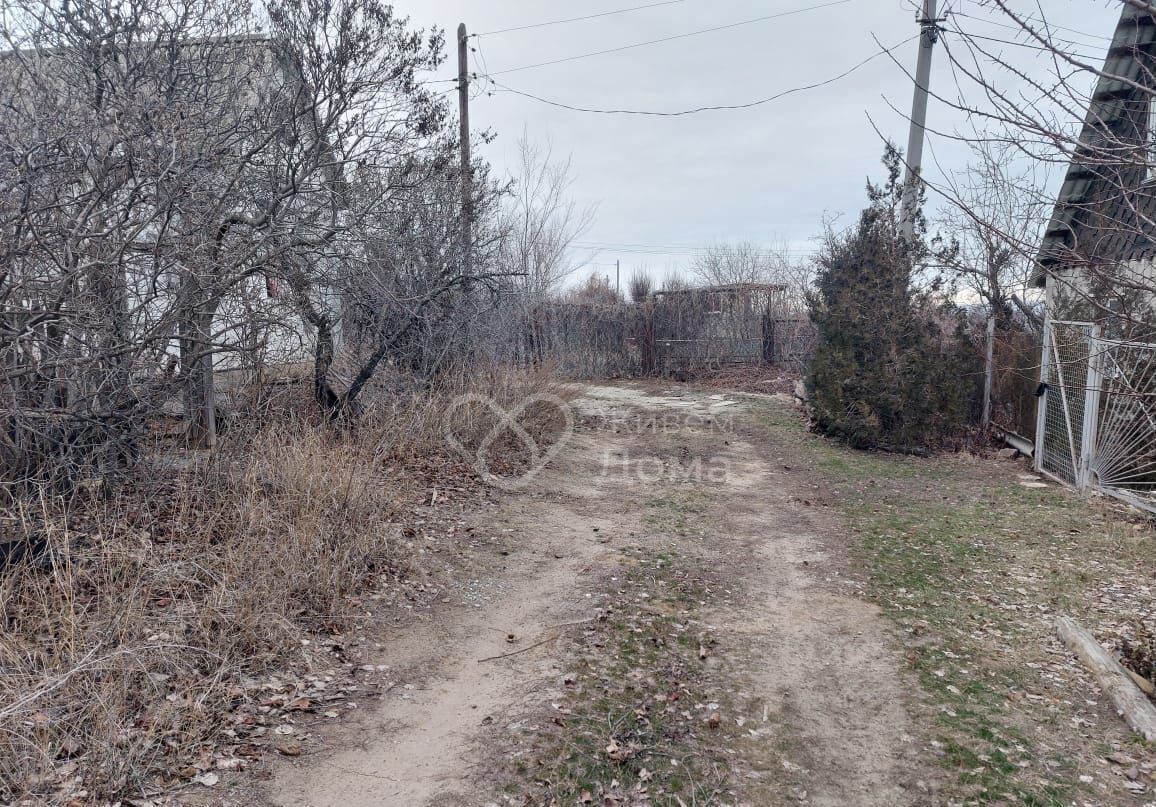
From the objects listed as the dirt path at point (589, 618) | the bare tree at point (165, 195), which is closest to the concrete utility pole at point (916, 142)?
the dirt path at point (589, 618)

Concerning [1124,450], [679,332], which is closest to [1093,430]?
[1124,450]

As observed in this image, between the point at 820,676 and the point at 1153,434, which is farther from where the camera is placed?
the point at 1153,434

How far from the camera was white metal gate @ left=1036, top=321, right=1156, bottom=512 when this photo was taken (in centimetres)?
721

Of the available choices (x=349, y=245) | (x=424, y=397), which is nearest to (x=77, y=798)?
(x=349, y=245)

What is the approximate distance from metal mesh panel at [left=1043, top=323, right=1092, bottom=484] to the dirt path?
10.2ft

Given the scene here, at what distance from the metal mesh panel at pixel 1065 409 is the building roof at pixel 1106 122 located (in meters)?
0.88

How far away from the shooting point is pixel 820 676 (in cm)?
419

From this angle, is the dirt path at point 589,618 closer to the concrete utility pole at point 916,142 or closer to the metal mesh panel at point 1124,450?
the metal mesh panel at point 1124,450

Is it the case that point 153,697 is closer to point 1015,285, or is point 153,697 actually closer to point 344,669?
point 344,669

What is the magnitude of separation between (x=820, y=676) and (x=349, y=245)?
19.5 feet

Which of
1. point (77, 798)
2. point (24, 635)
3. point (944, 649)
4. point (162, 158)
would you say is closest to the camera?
point (77, 798)

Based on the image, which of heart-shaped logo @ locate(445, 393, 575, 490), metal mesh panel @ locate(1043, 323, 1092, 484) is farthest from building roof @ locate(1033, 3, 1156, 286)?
heart-shaped logo @ locate(445, 393, 575, 490)

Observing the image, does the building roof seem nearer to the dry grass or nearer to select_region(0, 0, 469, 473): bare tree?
the dry grass

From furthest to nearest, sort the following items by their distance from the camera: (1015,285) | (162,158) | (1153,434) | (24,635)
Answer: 1. (1015,285)
2. (1153,434)
3. (162,158)
4. (24,635)
